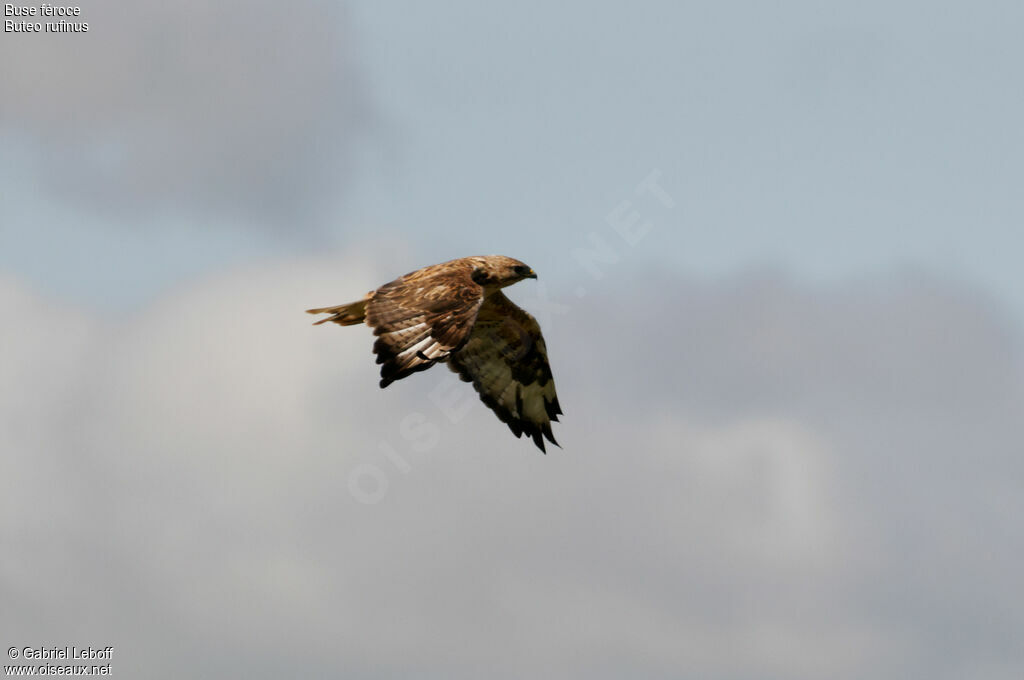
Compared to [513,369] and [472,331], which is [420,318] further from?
[513,369]

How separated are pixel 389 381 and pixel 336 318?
352cm

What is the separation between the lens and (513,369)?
2798 centimetres

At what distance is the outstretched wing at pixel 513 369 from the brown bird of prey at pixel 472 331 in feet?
0.06

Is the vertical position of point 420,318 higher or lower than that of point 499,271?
lower

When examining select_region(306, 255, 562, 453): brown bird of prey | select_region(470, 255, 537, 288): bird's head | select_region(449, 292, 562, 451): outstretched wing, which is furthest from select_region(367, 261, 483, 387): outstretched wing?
select_region(449, 292, 562, 451): outstretched wing

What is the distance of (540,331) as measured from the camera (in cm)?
2777

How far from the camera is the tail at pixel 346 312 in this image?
23859mm

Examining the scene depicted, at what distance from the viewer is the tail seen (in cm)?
2386

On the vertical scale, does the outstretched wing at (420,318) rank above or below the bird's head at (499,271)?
below

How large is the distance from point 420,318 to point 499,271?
2944mm

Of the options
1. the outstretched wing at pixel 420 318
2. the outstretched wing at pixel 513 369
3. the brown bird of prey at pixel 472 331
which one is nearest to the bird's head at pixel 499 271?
the brown bird of prey at pixel 472 331

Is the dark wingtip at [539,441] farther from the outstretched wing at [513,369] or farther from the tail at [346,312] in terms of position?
the tail at [346,312]

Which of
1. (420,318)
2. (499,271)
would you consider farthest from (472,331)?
(420,318)

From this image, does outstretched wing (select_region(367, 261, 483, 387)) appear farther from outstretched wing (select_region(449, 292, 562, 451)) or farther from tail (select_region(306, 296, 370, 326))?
outstretched wing (select_region(449, 292, 562, 451))
